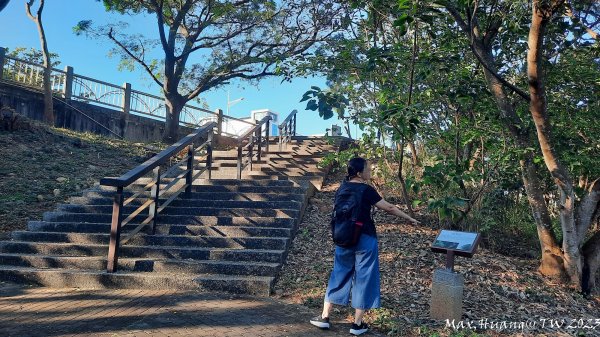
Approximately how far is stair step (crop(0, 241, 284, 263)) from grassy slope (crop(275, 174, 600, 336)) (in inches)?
15.3

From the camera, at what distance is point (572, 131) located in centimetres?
645

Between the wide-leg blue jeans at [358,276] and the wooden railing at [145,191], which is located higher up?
the wooden railing at [145,191]

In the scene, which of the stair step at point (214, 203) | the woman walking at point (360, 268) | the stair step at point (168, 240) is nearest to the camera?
the woman walking at point (360, 268)

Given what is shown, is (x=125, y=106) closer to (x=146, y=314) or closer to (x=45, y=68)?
(x=45, y=68)

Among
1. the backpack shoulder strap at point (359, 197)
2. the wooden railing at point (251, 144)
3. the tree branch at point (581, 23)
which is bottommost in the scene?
the backpack shoulder strap at point (359, 197)

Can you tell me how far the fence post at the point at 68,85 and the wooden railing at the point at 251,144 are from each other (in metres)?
6.52

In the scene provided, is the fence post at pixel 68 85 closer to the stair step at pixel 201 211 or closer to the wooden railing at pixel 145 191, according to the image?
the wooden railing at pixel 145 191

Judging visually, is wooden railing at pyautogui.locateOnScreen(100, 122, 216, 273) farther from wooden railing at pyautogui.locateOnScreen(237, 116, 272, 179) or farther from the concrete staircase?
wooden railing at pyautogui.locateOnScreen(237, 116, 272, 179)

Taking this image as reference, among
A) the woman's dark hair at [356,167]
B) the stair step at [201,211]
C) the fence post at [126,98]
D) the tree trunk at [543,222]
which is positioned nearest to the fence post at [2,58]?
the fence post at [126,98]

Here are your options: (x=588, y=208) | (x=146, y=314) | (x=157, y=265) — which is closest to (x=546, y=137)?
(x=588, y=208)

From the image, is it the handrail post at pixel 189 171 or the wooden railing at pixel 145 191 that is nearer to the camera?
the wooden railing at pixel 145 191

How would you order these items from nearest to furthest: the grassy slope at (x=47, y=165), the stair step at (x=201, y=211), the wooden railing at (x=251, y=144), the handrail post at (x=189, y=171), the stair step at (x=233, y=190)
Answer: the stair step at (x=201, y=211) < the handrail post at (x=189, y=171) < the grassy slope at (x=47, y=165) < the stair step at (x=233, y=190) < the wooden railing at (x=251, y=144)

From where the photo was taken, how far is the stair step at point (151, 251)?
617 centimetres

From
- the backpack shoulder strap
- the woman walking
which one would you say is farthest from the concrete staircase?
the backpack shoulder strap
